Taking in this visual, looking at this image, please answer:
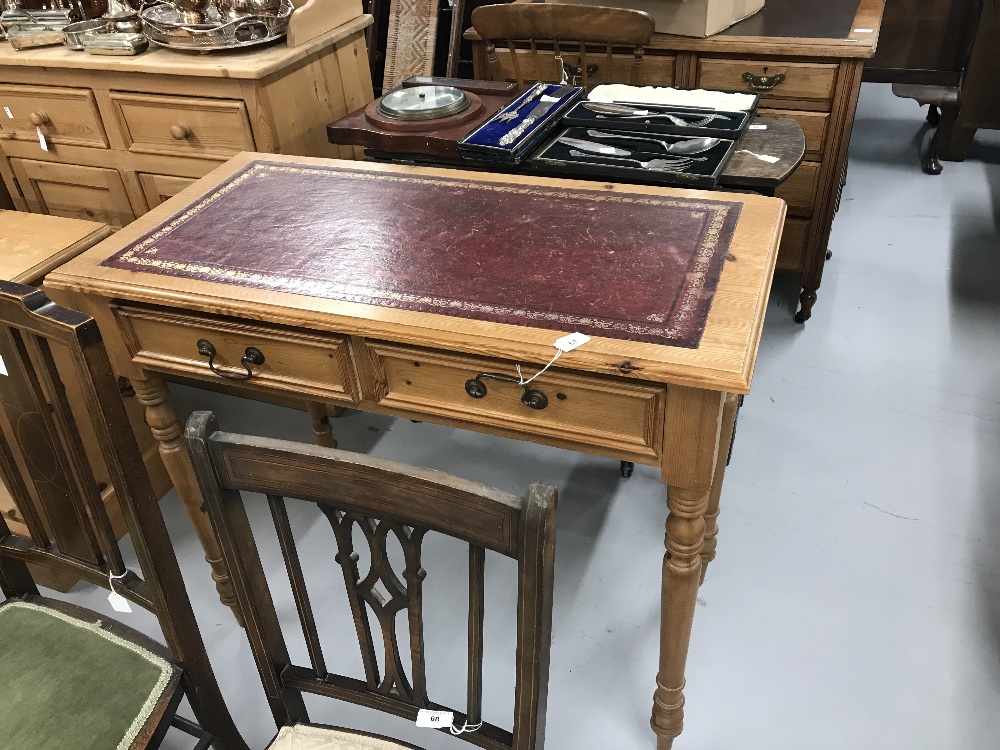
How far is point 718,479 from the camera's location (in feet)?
5.06

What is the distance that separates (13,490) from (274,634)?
0.43 meters

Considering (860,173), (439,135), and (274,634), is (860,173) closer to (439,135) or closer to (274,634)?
(439,135)

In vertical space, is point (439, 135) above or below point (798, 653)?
above

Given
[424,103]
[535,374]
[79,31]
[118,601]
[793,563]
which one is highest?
[79,31]

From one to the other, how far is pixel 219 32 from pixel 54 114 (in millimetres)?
587

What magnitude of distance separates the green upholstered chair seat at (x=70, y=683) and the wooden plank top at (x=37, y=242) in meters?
0.86

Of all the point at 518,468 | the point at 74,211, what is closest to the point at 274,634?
the point at 518,468

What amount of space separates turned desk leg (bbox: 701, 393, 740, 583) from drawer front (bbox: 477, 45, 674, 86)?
3.87ft

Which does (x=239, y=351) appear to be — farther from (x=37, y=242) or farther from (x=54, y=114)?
(x=54, y=114)

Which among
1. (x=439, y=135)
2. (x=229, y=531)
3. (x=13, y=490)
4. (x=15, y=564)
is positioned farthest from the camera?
(x=439, y=135)

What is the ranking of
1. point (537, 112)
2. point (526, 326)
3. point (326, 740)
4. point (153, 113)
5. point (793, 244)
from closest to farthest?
point (326, 740) < point (526, 326) < point (537, 112) < point (153, 113) < point (793, 244)

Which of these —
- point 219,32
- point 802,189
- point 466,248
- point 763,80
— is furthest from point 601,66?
point 466,248

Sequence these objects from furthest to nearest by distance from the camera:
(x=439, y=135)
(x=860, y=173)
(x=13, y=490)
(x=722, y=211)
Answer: (x=860, y=173) < (x=439, y=135) < (x=722, y=211) < (x=13, y=490)

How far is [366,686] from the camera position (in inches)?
39.1
